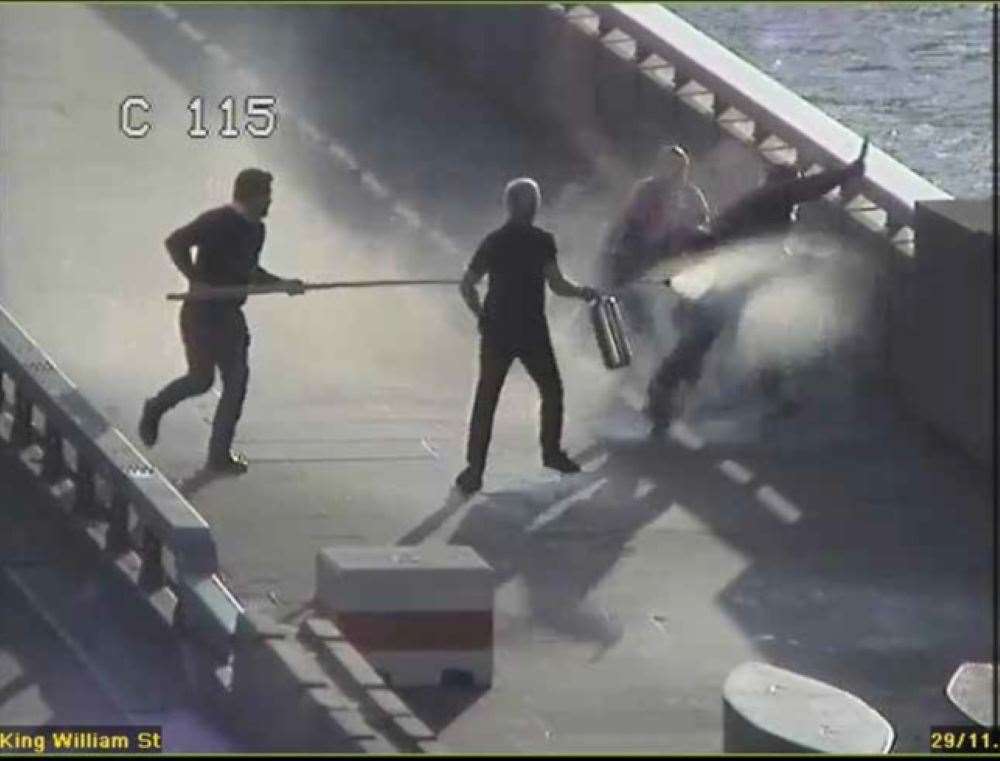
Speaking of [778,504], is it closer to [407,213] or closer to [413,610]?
[413,610]

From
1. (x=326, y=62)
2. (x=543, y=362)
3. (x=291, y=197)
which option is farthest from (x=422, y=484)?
(x=326, y=62)

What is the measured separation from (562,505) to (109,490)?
2.16 m

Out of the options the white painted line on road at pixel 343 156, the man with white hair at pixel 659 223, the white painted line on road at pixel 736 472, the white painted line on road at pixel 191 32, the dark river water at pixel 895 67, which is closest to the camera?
the white painted line on road at pixel 736 472

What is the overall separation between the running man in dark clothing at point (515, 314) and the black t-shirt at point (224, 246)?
0.95m

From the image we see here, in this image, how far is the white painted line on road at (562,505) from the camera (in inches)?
769

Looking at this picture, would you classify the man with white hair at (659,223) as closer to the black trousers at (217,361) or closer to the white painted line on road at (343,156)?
the black trousers at (217,361)

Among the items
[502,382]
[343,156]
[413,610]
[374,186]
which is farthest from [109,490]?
[343,156]

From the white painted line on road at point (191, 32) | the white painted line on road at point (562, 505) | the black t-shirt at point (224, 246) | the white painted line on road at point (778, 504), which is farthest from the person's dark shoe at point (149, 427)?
the white painted line on road at point (191, 32)

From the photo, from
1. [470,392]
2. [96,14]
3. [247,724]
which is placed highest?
[247,724]

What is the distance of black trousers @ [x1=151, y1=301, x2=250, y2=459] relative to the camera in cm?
2016

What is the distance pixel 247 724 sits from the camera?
16359mm

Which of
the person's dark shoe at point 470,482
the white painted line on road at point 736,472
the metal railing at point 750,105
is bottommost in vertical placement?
the metal railing at point 750,105

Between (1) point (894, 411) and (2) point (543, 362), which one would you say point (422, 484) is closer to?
(2) point (543, 362)

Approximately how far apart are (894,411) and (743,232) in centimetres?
118
